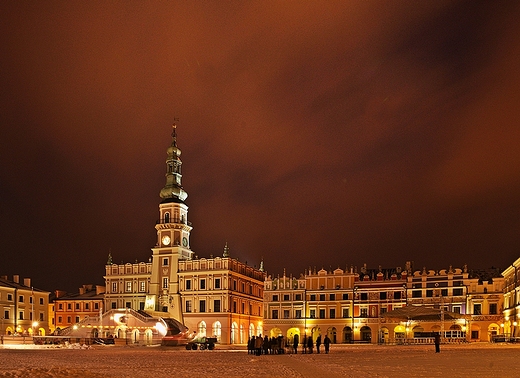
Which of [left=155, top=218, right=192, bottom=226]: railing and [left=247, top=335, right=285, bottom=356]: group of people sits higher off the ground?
[left=155, top=218, right=192, bottom=226]: railing

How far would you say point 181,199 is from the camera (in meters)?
86.0

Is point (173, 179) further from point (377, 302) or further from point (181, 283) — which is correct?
point (377, 302)

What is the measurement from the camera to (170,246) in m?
84.4

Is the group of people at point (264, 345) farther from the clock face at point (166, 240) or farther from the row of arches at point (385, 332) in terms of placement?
the clock face at point (166, 240)

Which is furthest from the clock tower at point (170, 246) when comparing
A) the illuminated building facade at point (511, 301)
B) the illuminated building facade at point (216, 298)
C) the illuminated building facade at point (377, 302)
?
the illuminated building facade at point (511, 301)

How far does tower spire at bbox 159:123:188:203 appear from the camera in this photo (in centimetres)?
8566

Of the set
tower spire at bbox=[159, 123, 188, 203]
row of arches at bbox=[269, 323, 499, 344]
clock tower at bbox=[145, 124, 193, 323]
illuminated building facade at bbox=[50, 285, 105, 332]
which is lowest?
row of arches at bbox=[269, 323, 499, 344]

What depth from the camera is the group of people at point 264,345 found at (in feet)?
130

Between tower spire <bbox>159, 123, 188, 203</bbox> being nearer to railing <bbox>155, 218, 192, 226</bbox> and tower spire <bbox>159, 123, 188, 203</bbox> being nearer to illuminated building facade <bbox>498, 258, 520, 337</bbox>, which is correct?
railing <bbox>155, 218, 192, 226</bbox>

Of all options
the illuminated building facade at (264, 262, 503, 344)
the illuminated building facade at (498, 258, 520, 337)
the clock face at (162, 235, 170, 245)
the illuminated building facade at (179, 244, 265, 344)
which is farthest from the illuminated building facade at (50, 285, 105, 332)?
the illuminated building facade at (498, 258, 520, 337)

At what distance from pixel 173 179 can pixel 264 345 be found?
48230 mm

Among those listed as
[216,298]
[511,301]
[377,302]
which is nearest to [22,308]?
[216,298]

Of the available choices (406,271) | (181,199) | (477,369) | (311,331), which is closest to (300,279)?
(311,331)

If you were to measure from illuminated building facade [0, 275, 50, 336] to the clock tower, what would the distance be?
20.0 metres
